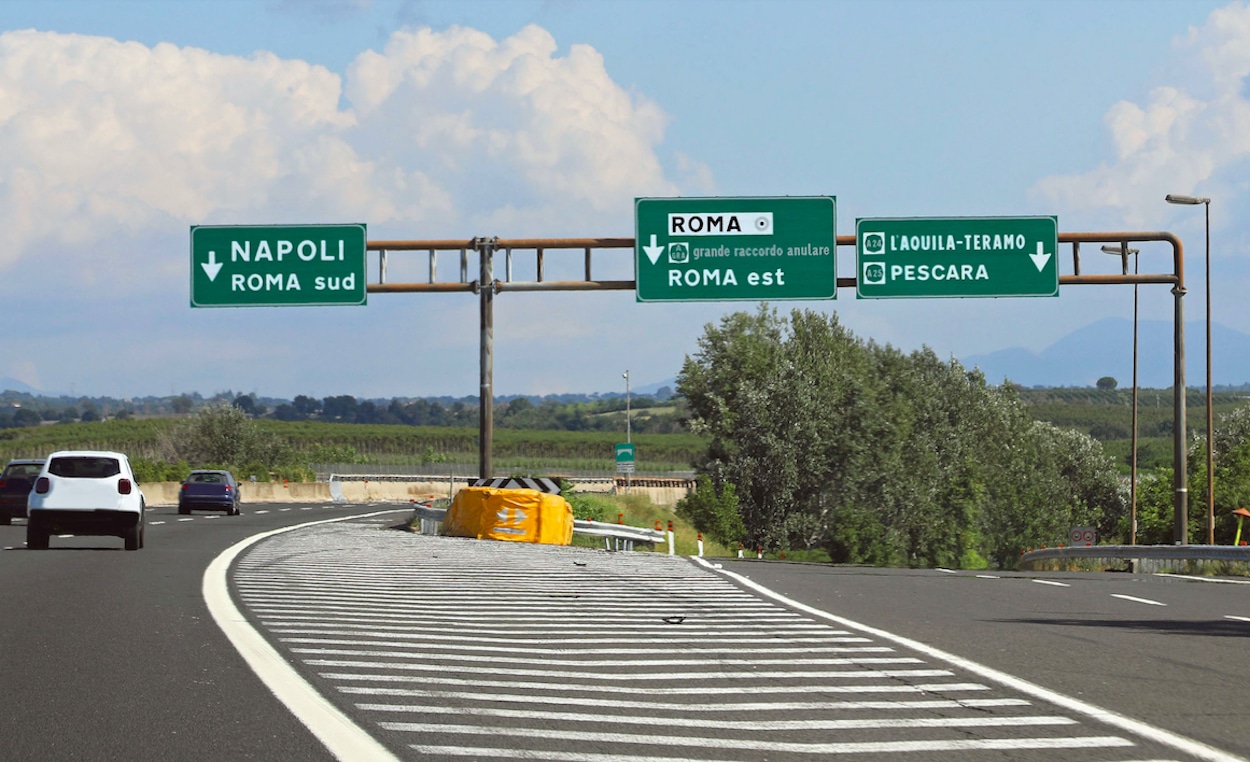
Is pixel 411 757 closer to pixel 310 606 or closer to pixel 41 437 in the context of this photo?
pixel 310 606

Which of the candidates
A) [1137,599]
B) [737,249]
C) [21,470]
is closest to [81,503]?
[21,470]

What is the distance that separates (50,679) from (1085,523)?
9986 centimetres

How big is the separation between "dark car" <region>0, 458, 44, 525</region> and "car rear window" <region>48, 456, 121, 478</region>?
39.4 feet

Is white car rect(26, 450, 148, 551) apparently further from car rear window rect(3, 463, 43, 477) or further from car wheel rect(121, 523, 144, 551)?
car rear window rect(3, 463, 43, 477)

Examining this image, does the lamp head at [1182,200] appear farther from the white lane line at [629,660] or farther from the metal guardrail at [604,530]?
the white lane line at [629,660]

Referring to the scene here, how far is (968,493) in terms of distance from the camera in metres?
87.8

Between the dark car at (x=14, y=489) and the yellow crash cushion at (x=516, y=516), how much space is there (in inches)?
487

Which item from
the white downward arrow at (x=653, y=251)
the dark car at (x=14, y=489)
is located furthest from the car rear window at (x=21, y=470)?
the white downward arrow at (x=653, y=251)

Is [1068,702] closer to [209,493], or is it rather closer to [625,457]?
[209,493]

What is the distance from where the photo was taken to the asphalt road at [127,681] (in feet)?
22.9

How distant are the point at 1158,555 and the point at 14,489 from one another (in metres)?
25.4

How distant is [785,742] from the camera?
7348 mm

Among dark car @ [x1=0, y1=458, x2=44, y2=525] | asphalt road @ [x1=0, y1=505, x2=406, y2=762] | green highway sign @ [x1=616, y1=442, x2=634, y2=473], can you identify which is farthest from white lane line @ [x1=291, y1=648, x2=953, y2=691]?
green highway sign @ [x1=616, y1=442, x2=634, y2=473]

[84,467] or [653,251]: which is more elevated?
[653,251]
